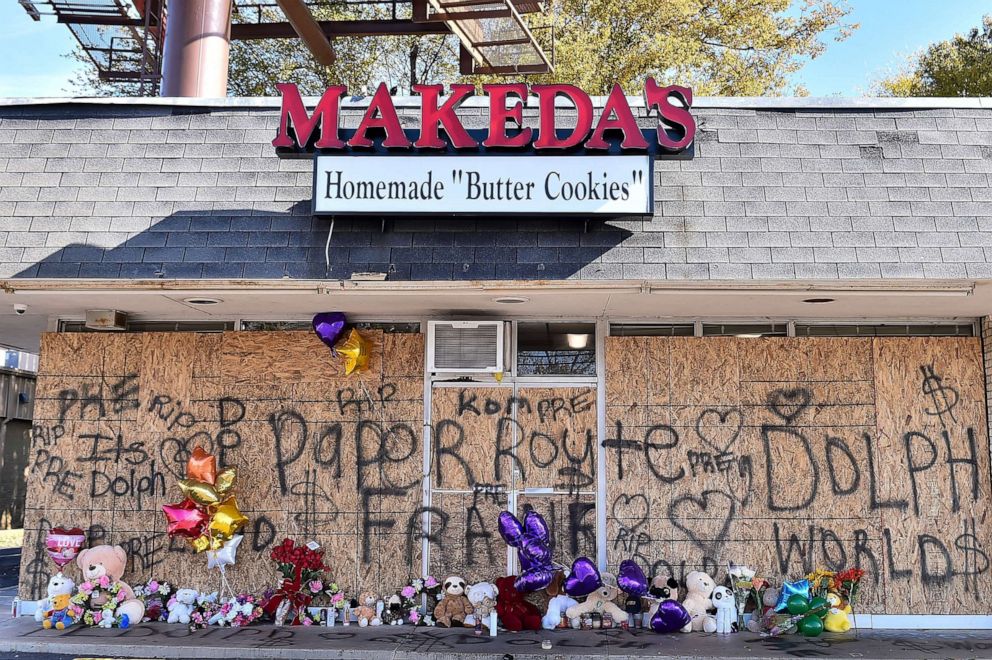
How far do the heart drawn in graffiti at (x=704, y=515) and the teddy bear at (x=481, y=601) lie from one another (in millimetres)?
1710

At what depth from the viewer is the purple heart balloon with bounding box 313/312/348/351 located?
785 centimetres

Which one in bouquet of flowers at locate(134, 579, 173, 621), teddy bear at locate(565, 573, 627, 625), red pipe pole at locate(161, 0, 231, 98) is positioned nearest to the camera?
teddy bear at locate(565, 573, 627, 625)

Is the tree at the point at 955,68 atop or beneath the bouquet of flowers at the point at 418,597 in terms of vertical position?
atop

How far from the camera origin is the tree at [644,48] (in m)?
19.4

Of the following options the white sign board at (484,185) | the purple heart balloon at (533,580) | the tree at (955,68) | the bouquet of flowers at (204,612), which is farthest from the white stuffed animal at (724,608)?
the tree at (955,68)

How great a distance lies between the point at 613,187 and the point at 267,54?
1749 cm

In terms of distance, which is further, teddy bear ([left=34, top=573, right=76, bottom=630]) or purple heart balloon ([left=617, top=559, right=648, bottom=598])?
teddy bear ([left=34, top=573, right=76, bottom=630])

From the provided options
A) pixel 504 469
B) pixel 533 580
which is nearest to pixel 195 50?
pixel 504 469

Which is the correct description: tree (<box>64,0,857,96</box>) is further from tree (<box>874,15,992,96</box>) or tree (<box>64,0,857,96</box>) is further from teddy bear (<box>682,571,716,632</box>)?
teddy bear (<box>682,571,716,632</box>)

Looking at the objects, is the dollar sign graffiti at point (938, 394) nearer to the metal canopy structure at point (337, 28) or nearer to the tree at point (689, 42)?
the metal canopy structure at point (337, 28)

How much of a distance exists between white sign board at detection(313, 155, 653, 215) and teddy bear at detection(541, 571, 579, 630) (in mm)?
3180

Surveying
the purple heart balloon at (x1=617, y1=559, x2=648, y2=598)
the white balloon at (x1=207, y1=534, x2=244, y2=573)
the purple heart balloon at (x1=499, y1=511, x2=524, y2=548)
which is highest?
the purple heart balloon at (x1=499, y1=511, x2=524, y2=548)

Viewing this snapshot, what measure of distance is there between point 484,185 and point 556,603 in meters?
3.56

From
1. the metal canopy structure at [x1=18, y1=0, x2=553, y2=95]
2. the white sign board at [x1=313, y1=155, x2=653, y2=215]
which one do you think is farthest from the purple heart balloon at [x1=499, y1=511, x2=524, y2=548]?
the metal canopy structure at [x1=18, y1=0, x2=553, y2=95]
